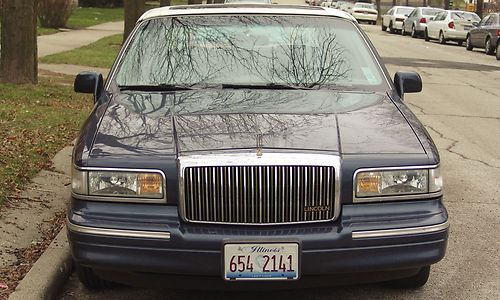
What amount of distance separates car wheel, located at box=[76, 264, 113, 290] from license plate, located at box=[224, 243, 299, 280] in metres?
1.11

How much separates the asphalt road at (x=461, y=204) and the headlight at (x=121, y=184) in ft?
3.17

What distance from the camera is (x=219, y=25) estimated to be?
5.49 m

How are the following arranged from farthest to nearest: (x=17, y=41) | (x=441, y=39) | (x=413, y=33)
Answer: (x=413, y=33)
(x=441, y=39)
(x=17, y=41)

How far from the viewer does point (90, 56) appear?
1777 centimetres

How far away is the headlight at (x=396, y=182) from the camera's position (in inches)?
152

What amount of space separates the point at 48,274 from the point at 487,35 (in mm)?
24554

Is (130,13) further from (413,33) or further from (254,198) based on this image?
(413,33)

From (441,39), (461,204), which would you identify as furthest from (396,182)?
(441,39)

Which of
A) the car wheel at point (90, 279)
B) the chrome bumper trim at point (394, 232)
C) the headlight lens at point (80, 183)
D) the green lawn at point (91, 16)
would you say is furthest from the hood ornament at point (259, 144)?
the green lawn at point (91, 16)

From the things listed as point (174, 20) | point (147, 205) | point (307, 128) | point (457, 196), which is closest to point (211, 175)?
point (147, 205)

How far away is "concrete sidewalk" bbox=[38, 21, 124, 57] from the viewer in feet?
65.0

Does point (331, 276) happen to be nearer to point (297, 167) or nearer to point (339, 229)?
point (339, 229)

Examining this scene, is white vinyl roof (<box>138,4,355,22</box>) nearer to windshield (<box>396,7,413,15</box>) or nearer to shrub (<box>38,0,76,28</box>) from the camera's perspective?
shrub (<box>38,0,76,28</box>)

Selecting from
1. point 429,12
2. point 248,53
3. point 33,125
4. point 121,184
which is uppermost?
point 248,53
